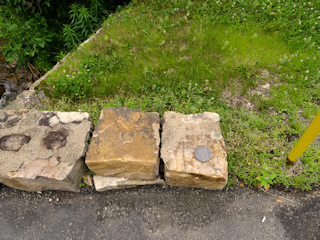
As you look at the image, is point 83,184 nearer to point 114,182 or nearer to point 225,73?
point 114,182

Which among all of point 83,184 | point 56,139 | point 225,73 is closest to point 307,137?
point 225,73

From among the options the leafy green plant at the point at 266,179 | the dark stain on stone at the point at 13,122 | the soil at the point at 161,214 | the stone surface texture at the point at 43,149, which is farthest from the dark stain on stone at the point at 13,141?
the leafy green plant at the point at 266,179

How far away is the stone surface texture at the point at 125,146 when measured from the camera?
7.93ft

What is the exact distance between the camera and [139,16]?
4.56 metres

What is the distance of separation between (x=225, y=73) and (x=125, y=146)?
2.20 metres

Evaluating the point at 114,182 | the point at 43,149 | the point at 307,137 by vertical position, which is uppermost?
the point at 307,137

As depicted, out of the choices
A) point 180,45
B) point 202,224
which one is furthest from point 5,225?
point 180,45

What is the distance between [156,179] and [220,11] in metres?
3.73

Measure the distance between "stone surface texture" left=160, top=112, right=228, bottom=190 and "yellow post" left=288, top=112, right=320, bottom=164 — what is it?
0.83 metres

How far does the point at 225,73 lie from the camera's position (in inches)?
143

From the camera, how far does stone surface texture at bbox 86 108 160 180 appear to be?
2.42m

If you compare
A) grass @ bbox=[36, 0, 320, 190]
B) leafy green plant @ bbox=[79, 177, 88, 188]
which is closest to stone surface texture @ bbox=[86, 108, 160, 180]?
leafy green plant @ bbox=[79, 177, 88, 188]

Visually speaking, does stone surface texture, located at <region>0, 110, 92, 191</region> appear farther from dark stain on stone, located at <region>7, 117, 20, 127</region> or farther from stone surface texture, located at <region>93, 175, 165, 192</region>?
stone surface texture, located at <region>93, 175, 165, 192</region>

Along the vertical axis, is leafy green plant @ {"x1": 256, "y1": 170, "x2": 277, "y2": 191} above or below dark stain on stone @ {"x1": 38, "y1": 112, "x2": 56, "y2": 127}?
below
